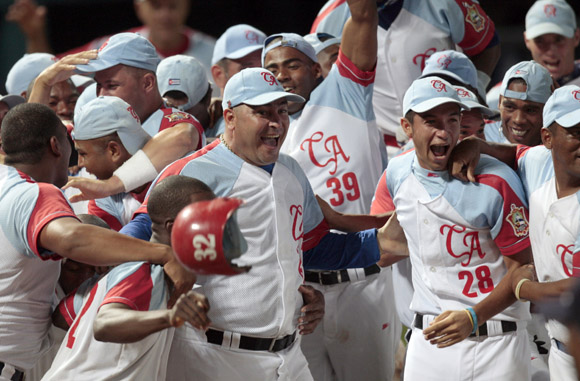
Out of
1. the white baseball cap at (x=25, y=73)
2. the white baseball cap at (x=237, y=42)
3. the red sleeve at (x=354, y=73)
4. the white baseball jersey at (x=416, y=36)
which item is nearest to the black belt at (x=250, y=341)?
the red sleeve at (x=354, y=73)

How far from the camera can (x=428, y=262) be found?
3627 millimetres

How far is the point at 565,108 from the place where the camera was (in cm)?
338

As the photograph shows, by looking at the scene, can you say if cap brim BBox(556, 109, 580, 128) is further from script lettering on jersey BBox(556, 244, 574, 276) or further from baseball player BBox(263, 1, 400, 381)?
baseball player BBox(263, 1, 400, 381)

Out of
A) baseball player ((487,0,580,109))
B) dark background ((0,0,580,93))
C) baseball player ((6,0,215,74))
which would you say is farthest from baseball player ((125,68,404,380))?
dark background ((0,0,580,93))

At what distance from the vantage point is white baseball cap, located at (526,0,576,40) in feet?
18.3

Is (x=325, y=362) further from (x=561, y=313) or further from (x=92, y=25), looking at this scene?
(x=92, y=25)

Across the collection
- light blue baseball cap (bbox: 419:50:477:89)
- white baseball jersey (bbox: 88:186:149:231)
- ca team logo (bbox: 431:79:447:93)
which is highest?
ca team logo (bbox: 431:79:447:93)

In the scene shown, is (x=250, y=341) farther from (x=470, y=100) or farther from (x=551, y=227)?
(x=470, y=100)

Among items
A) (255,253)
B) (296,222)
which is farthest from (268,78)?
(255,253)

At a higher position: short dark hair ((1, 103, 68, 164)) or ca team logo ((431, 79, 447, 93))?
ca team logo ((431, 79, 447, 93))

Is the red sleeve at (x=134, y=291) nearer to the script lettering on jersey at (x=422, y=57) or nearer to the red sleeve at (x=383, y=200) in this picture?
the red sleeve at (x=383, y=200)

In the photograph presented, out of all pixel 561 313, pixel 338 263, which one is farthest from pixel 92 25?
pixel 561 313

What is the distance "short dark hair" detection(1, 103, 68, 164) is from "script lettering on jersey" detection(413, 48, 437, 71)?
238 centimetres

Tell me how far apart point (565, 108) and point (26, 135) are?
208 centimetres
